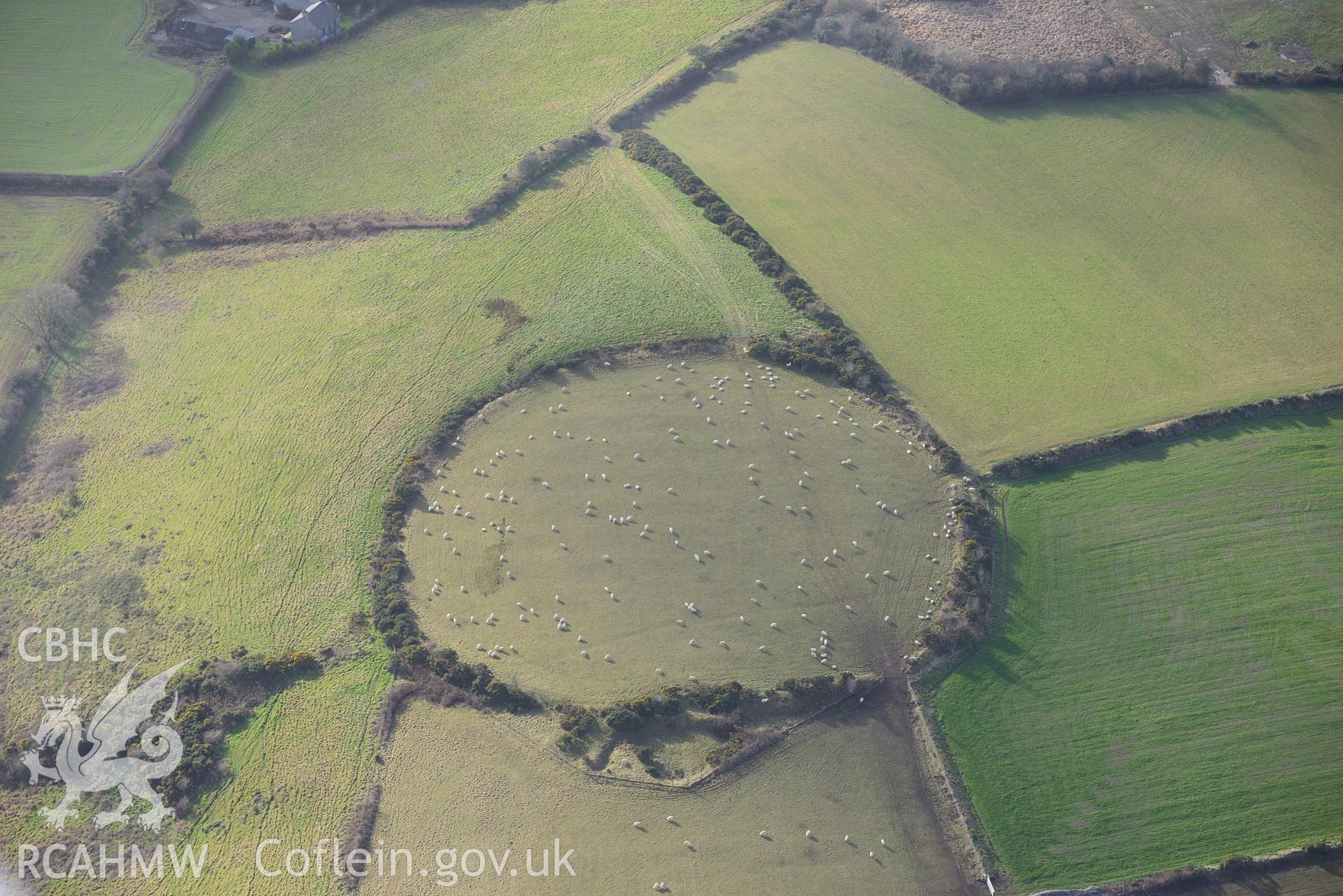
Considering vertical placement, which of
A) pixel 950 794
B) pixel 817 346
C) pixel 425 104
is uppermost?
pixel 425 104

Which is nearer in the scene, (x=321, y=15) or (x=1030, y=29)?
(x=1030, y=29)

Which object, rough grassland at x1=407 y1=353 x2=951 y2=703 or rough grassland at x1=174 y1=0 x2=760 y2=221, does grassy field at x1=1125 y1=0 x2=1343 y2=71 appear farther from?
rough grassland at x1=407 y1=353 x2=951 y2=703

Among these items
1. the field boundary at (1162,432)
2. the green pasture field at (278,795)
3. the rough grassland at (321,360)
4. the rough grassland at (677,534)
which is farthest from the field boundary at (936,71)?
the green pasture field at (278,795)

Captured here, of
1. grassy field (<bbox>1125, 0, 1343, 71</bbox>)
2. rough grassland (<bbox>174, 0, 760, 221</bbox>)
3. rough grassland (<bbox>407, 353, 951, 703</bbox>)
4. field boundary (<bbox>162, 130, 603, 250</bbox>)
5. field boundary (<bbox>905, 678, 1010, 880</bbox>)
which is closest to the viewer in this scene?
field boundary (<bbox>905, 678, 1010, 880</bbox>)

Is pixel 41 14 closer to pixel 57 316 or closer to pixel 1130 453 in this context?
pixel 57 316

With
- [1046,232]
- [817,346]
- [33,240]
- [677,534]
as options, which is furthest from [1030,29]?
[33,240]

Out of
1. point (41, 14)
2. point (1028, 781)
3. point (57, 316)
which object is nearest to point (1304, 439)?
point (1028, 781)

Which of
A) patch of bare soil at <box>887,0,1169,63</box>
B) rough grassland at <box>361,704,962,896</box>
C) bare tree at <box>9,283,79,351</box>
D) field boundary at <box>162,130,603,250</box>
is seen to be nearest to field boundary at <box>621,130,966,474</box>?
field boundary at <box>162,130,603,250</box>

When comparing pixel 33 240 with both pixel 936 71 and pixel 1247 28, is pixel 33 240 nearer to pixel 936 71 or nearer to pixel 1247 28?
pixel 936 71
